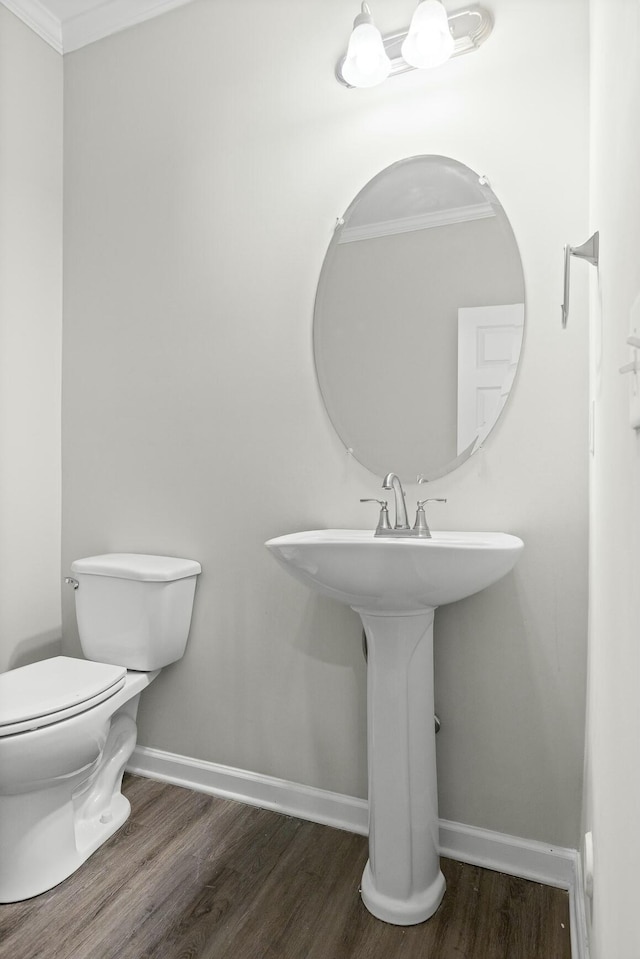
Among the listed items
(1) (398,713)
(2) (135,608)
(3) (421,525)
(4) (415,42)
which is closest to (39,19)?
(4) (415,42)

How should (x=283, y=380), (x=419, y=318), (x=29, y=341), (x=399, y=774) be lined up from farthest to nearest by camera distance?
(x=29, y=341), (x=283, y=380), (x=419, y=318), (x=399, y=774)

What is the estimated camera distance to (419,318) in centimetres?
171

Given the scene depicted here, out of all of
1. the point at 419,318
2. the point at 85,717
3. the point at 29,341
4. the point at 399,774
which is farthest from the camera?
the point at 29,341

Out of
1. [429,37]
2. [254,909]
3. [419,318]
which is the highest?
[429,37]

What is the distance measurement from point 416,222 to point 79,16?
1.52 meters

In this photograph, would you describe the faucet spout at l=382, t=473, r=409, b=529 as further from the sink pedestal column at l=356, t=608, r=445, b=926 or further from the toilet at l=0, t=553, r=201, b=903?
the toilet at l=0, t=553, r=201, b=903

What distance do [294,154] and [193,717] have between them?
1.78 metres

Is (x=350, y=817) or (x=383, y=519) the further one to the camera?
(x=350, y=817)

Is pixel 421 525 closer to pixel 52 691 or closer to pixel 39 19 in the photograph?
pixel 52 691

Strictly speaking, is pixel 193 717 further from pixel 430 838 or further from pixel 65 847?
pixel 430 838

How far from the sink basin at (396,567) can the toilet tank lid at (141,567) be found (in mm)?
578

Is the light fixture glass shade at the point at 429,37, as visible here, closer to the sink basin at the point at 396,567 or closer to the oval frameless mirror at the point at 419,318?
the oval frameless mirror at the point at 419,318

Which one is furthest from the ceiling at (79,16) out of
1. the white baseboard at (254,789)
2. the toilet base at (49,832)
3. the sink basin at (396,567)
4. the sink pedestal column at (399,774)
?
the white baseboard at (254,789)

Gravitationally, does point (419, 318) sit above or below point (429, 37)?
below
